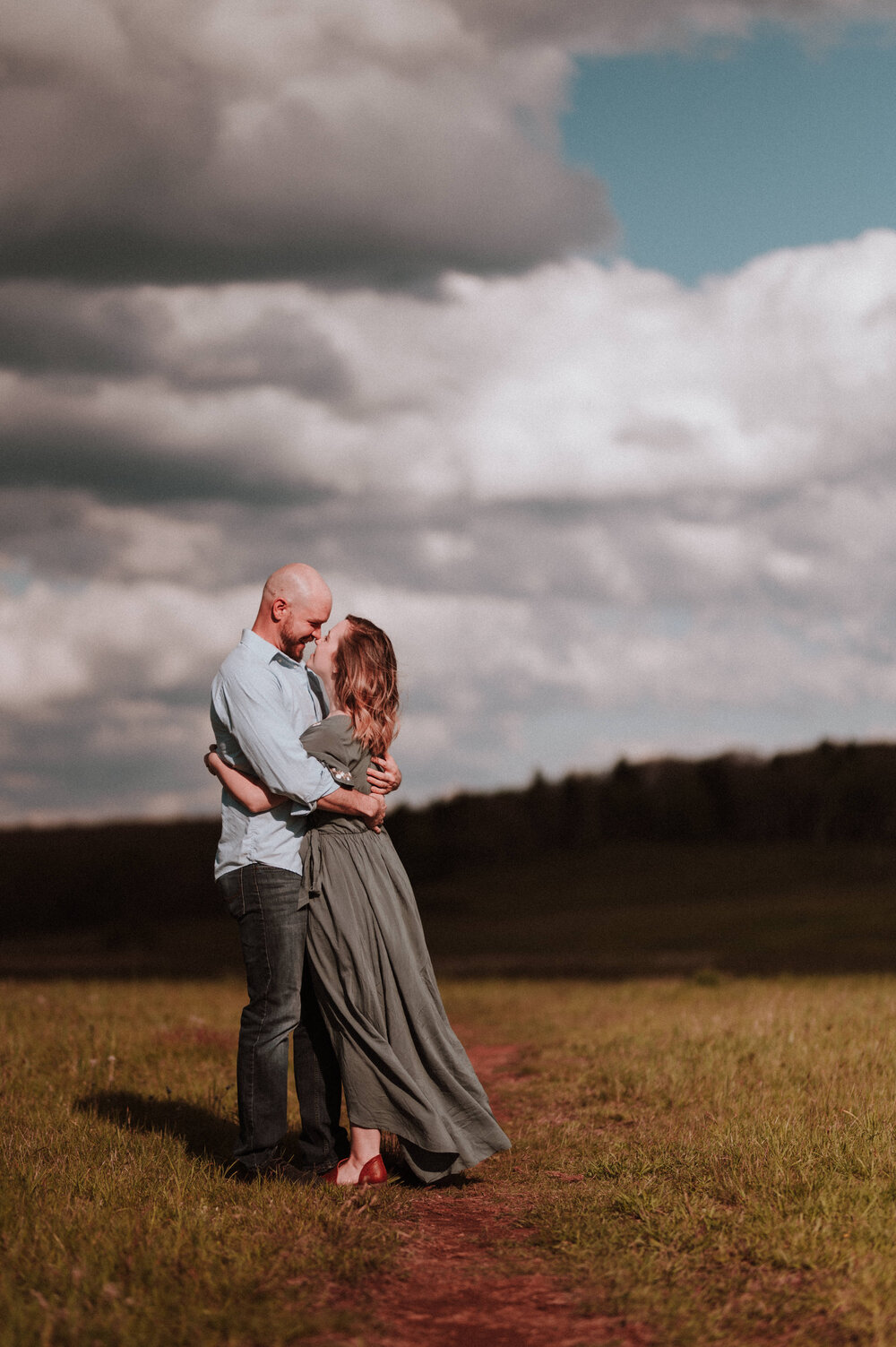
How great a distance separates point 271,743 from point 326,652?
63 cm

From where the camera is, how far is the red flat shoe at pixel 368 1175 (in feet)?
17.8

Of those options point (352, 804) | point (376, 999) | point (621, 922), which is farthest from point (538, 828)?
point (352, 804)

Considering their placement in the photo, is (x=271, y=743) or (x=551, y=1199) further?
Result: (x=551, y=1199)

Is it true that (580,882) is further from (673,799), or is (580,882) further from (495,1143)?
(495,1143)

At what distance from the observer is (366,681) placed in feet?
18.0

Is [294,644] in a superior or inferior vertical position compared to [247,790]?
superior

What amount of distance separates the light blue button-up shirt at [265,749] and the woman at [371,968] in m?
0.11

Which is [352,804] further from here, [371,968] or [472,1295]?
[472,1295]

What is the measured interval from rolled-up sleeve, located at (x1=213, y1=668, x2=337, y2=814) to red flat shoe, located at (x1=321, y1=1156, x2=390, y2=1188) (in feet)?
5.69

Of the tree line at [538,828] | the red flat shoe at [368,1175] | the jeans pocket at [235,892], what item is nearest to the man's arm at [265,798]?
the jeans pocket at [235,892]

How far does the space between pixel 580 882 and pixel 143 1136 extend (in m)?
49.3

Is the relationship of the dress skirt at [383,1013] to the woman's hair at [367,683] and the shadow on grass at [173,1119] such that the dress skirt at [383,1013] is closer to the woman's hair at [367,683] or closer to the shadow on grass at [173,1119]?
the woman's hair at [367,683]

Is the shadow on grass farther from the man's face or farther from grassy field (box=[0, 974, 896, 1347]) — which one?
the man's face

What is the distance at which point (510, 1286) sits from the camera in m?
4.34
